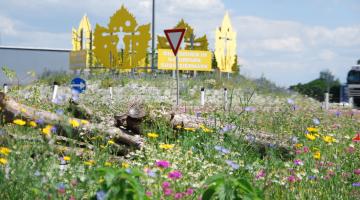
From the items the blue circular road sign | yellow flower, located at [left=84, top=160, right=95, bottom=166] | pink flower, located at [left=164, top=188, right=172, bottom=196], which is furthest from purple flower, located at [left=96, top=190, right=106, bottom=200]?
the blue circular road sign

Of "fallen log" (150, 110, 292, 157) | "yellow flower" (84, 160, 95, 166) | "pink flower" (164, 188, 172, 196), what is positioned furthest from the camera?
"fallen log" (150, 110, 292, 157)

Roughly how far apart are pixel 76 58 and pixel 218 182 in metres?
31.5

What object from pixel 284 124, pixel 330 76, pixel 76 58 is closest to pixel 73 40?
pixel 76 58

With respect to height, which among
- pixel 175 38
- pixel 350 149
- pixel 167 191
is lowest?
pixel 350 149

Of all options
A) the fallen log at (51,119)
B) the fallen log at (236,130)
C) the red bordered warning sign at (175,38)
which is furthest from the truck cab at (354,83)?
the fallen log at (51,119)

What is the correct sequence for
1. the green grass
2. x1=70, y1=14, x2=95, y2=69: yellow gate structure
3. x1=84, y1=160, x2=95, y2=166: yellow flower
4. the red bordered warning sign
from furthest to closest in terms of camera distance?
x1=70, y1=14, x2=95, y2=69: yellow gate structure < the red bordered warning sign < x1=84, y1=160, x2=95, y2=166: yellow flower < the green grass

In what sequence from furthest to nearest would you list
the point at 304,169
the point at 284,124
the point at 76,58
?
the point at 76,58
the point at 284,124
the point at 304,169

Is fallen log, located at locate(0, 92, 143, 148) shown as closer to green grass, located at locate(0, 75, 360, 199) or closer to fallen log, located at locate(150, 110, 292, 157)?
green grass, located at locate(0, 75, 360, 199)

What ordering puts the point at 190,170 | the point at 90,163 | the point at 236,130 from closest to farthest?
1. the point at 90,163
2. the point at 190,170
3. the point at 236,130

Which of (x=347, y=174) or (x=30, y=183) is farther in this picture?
(x=347, y=174)

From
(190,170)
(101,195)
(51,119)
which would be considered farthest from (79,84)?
(101,195)

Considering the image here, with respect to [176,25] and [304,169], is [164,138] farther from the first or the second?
[176,25]

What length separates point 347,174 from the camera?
6.45 m

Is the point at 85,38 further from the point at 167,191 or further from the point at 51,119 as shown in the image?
the point at 167,191
